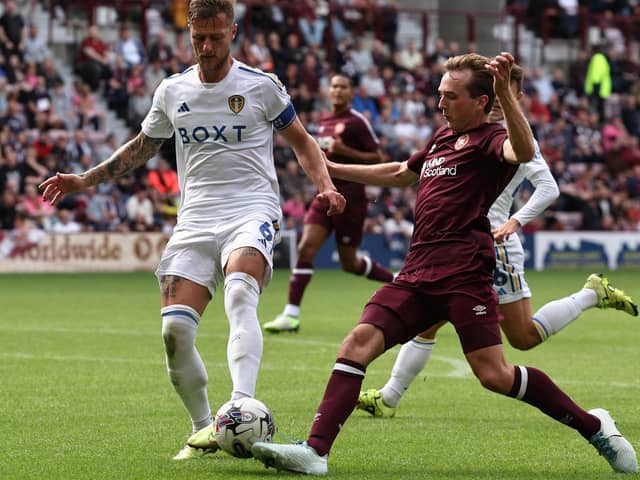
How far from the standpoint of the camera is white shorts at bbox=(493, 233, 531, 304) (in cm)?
891

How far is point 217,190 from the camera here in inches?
273

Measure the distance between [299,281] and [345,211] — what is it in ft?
3.08

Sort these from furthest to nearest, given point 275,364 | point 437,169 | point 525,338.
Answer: point 275,364, point 525,338, point 437,169

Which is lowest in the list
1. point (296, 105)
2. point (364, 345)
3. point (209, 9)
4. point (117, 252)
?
point (117, 252)

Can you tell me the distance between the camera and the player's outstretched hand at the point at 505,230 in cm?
855

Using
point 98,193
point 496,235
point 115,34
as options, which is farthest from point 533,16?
point 496,235

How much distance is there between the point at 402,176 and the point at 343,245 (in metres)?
7.81

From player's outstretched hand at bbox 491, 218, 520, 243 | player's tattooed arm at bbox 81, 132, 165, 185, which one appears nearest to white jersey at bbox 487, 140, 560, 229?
player's outstretched hand at bbox 491, 218, 520, 243

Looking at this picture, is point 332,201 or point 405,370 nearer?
point 332,201

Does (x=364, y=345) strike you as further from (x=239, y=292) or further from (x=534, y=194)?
(x=534, y=194)

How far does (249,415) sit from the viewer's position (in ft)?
20.2

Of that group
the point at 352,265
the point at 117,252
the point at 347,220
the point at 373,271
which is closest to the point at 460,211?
the point at 347,220

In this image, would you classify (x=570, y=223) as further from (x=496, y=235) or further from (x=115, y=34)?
(x=496, y=235)

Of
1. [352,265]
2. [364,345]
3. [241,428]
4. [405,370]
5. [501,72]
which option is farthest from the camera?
[352,265]
